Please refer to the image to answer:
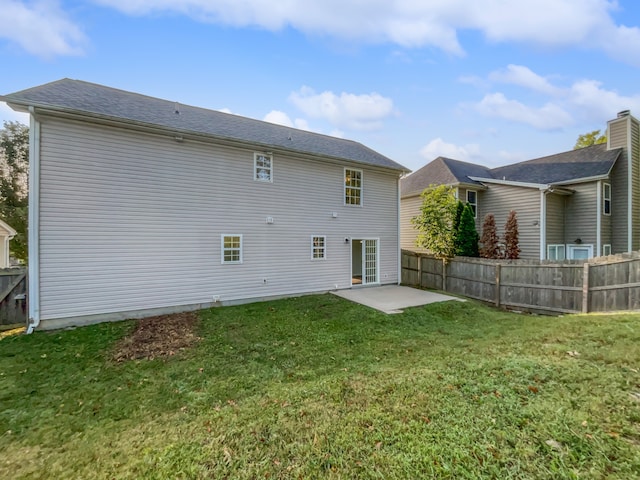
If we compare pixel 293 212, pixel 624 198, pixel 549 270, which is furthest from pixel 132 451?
pixel 624 198

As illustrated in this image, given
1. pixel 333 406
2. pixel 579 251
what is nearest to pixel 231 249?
pixel 333 406

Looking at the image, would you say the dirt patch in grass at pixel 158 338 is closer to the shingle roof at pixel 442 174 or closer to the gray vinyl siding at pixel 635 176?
the shingle roof at pixel 442 174

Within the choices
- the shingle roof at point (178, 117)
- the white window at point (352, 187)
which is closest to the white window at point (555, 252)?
the shingle roof at point (178, 117)

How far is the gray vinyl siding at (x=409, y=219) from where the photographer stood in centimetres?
1552

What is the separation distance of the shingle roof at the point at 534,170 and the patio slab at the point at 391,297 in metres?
6.90

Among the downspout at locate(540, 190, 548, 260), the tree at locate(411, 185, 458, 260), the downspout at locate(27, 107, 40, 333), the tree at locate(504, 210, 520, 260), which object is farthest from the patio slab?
the downspout at locate(27, 107, 40, 333)

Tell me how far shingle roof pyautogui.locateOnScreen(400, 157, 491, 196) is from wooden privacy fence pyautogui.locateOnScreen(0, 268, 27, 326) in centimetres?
1579

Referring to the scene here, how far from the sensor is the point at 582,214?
42.1 ft

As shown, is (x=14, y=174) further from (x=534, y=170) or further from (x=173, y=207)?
(x=534, y=170)

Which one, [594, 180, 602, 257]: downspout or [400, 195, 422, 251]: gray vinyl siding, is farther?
[400, 195, 422, 251]: gray vinyl siding

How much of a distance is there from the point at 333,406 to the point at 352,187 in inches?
348

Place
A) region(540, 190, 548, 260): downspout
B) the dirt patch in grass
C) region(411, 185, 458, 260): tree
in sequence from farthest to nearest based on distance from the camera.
A: region(540, 190, 548, 260): downspout, region(411, 185, 458, 260): tree, the dirt patch in grass

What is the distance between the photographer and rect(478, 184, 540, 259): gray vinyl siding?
12641mm

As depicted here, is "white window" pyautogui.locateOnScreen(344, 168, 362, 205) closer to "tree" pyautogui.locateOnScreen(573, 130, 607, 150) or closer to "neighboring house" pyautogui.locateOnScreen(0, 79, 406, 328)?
"neighboring house" pyautogui.locateOnScreen(0, 79, 406, 328)
